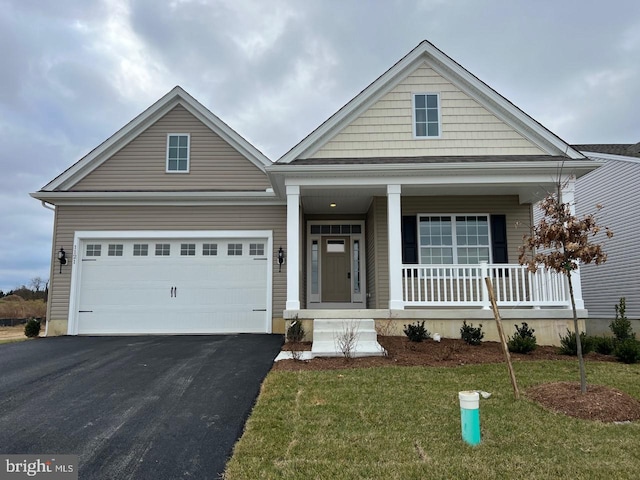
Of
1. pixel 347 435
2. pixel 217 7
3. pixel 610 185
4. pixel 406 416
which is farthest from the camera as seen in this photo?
pixel 217 7

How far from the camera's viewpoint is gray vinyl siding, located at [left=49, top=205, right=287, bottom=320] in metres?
10.2

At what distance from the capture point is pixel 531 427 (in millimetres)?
3684

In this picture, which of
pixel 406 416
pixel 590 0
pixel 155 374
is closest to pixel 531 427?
pixel 406 416

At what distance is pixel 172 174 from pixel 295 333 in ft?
18.4

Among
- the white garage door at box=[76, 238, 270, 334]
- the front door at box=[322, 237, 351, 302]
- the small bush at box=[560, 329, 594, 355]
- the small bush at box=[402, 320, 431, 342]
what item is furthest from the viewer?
the front door at box=[322, 237, 351, 302]

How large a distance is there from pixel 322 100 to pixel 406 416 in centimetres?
2318

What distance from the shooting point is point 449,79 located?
30.7 feet

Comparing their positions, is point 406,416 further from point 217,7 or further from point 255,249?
point 217,7

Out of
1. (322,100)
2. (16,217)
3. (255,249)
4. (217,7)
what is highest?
(322,100)

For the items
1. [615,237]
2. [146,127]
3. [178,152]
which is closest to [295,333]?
[178,152]

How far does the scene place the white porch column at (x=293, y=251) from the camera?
8023 millimetres

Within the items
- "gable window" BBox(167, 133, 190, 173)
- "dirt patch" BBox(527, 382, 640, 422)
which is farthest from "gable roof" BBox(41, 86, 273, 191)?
"dirt patch" BBox(527, 382, 640, 422)

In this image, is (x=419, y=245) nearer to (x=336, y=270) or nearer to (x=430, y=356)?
(x=336, y=270)

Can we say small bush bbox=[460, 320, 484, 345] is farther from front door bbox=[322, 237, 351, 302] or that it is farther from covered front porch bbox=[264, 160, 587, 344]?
front door bbox=[322, 237, 351, 302]
